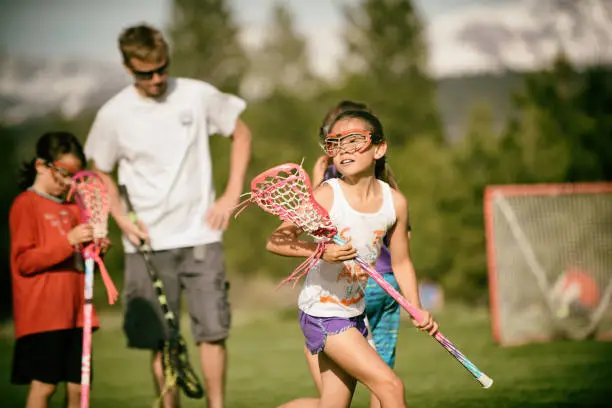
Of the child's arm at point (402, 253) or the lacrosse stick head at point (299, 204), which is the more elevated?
the lacrosse stick head at point (299, 204)

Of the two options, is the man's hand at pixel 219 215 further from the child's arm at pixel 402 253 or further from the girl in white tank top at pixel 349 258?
the child's arm at pixel 402 253

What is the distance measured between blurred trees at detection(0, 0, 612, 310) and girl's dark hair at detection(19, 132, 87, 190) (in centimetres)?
468

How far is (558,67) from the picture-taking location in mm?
21750

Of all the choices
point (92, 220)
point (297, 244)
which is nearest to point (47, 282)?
point (92, 220)

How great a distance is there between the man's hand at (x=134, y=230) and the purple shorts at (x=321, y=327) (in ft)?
5.45

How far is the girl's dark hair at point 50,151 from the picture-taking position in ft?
20.3

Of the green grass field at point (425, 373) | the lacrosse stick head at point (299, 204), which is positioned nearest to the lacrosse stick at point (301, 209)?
the lacrosse stick head at point (299, 204)

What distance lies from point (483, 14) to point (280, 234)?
42.0m

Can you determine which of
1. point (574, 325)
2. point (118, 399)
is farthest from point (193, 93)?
point (574, 325)

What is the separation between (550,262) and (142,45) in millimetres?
7773

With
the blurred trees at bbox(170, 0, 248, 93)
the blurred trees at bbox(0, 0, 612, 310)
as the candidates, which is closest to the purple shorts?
the blurred trees at bbox(0, 0, 612, 310)

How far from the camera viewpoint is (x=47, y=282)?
6.03 metres

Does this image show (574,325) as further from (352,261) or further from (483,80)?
(483,80)

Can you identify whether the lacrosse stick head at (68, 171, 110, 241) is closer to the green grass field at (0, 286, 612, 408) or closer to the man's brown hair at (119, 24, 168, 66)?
the man's brown hair at (119, 24, 168, 66)
